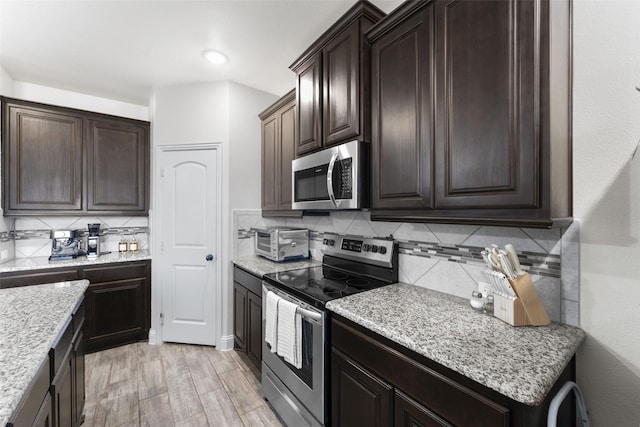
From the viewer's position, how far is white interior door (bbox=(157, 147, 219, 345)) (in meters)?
2.81

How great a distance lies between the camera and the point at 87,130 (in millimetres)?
2807

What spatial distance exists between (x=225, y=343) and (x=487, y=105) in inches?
114

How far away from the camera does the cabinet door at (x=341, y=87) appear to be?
161 cm

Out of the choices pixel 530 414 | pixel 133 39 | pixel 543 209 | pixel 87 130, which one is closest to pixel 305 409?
pixel 530 414

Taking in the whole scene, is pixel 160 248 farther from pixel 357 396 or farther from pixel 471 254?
pixel 471 254

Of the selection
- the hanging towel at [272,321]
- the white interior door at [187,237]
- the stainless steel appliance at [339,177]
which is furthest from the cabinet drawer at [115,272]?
the stainless steel appliance at [339,177]

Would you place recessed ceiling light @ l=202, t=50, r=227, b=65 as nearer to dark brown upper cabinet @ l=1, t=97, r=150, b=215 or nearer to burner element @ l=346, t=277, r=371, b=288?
dark brown upper cabinet @ l=1, t=97, r=150, b=215

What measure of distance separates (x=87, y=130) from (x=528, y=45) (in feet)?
12.0

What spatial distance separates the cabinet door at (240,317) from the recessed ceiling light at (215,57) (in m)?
2.03

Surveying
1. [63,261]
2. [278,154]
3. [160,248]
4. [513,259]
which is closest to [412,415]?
[513,259]

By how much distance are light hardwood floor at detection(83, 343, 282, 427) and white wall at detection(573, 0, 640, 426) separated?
1750 millimetres

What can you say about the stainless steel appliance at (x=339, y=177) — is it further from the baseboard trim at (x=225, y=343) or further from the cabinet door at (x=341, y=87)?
the baseboard trim at (x=225, y=343)

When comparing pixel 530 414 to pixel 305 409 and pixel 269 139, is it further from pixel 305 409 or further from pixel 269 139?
pixel 269 139

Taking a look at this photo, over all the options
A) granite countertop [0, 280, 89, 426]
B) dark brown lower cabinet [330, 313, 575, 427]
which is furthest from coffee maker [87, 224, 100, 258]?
dark brown lower cabinet [330, 313, 575, 427]
